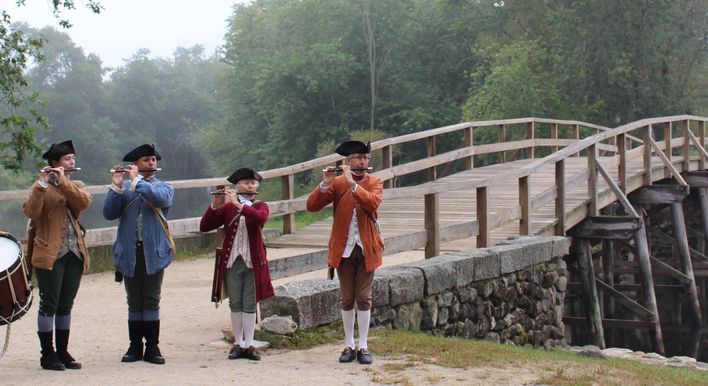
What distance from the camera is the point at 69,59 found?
8519 cm

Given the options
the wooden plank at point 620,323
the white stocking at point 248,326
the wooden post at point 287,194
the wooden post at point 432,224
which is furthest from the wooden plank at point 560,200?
the white stocking at point 248,326

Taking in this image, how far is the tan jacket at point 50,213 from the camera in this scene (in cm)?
638

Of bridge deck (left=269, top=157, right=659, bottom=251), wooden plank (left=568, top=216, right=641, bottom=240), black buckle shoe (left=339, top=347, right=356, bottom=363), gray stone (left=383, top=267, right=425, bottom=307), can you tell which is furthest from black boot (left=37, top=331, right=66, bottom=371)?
wooden plank (left=568, top=216, right=641, bottom=240)

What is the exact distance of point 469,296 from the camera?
32.2 feet

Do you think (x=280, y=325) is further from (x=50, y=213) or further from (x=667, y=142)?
(x=667, y=142)

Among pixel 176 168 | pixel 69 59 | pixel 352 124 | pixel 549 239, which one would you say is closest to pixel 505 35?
pixel 352 124

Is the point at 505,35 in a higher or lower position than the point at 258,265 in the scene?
higher

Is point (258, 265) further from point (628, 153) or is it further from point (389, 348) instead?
point (628, 153)

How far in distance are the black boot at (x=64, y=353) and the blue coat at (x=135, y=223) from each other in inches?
21.1

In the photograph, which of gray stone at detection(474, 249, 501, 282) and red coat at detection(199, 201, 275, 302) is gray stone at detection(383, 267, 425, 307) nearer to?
gray stone at detection(474, 249, 501, 282)

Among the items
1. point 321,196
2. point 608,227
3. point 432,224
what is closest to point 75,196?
point 321,196

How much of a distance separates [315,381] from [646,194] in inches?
450

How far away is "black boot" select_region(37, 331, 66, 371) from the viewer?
639 cm

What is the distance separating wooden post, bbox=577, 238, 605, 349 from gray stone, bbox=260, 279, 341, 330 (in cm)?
636
